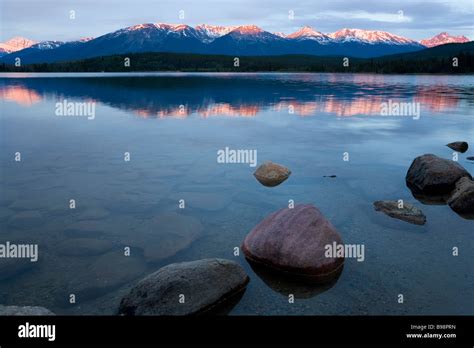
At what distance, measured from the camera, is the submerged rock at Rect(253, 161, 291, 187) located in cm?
1858

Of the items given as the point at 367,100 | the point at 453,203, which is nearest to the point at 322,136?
the point at 453,203

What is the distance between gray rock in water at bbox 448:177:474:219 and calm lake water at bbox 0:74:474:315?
389 mm

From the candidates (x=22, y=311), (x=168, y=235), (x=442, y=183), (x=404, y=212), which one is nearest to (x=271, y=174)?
(x=404, y=212)

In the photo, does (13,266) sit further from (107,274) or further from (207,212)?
(207,212)

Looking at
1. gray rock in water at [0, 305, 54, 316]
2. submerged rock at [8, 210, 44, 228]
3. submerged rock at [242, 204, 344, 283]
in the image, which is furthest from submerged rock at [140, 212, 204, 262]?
submerged rock at [8, 210, 44, 228]

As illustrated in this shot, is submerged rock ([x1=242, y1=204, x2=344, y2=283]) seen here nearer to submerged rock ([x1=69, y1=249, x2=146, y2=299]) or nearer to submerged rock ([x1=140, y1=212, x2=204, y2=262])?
submerged rock ([x1=140, y1=212, x2=204, y2=262])

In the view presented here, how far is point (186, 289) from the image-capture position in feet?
29.6

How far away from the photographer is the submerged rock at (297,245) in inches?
409

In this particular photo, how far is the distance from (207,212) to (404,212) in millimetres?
7052

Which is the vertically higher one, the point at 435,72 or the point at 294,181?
the point at 435,72
